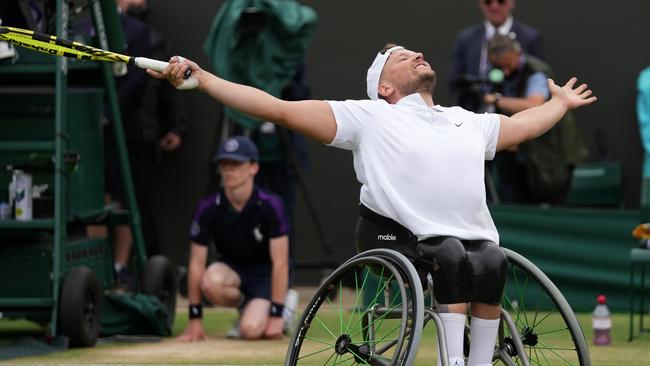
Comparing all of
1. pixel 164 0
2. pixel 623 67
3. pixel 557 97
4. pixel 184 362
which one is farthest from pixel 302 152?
pixel 557 97

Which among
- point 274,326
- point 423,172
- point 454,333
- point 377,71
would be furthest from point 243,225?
point 454,333

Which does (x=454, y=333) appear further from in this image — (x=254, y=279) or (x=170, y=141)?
(x=170, y=141)

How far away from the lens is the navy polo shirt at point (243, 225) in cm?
958

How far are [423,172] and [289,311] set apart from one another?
4041mm

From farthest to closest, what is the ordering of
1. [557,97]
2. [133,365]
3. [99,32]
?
[99,32] → [133,365] → [557,97]

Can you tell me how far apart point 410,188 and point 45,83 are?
395 cm

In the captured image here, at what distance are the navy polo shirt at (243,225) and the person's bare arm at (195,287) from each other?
7 centimetres

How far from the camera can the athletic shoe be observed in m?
9.87

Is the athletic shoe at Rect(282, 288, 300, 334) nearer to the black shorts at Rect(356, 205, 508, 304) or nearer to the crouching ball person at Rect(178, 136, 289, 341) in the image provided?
the crouching ball person at Rect(178, 136, 289, 341)

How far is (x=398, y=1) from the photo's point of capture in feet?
40.7

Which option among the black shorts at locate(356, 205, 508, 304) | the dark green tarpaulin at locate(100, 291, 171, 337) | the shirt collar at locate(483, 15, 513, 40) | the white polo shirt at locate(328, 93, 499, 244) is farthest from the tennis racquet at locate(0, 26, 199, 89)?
the shirt collar at locate(483, 15, 513, 40)

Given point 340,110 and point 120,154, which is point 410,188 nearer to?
point 340,110

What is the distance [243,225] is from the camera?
379 inches

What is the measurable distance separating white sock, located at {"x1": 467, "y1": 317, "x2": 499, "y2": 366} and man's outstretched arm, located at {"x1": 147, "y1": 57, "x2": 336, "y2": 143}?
966 mm
